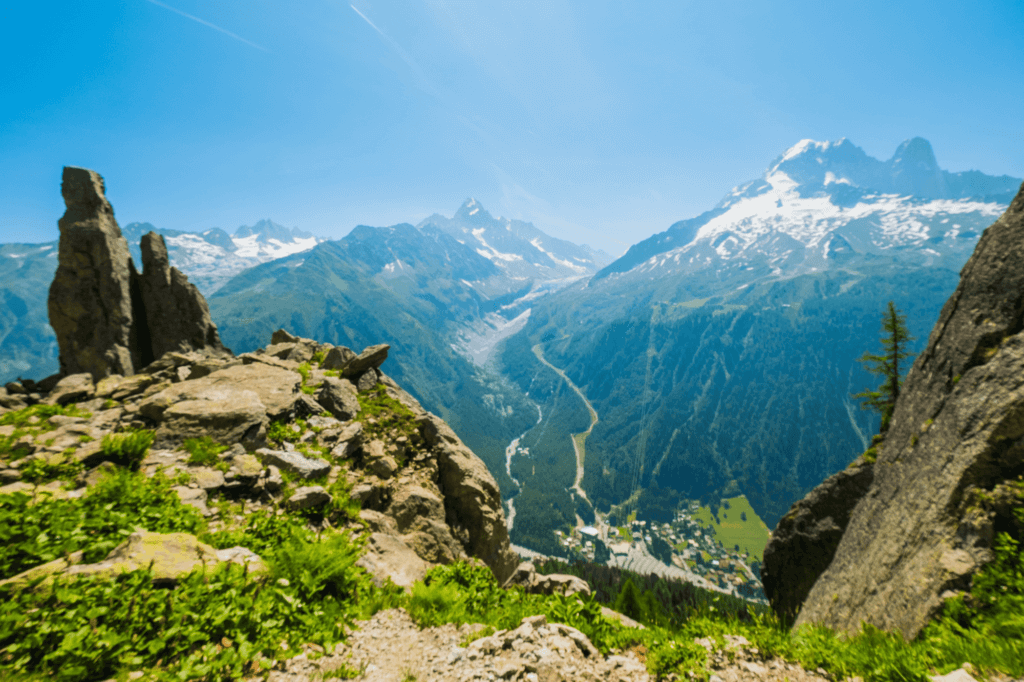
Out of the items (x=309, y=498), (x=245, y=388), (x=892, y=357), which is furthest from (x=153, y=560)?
(x=892, y=357)

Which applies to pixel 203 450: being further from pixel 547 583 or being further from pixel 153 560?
pixel 547 583

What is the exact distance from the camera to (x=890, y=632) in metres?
9.34

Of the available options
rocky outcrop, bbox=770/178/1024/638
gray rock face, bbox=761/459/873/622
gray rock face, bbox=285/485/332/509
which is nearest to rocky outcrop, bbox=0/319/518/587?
gray rock face, bbox=285/485/332/509

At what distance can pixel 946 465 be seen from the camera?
1134cm

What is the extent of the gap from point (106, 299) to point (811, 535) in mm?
56152

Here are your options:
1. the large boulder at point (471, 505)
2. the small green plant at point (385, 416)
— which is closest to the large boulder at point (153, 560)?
the small green plant at point (385, 416)

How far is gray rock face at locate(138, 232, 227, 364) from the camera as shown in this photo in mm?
34875

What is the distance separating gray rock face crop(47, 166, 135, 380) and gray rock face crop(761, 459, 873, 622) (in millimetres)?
50882

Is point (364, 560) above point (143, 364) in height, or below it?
below

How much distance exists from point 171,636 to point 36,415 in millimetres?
14926

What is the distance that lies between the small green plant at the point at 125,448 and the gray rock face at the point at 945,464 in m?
20.2

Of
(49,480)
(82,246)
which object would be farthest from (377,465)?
(82,246)

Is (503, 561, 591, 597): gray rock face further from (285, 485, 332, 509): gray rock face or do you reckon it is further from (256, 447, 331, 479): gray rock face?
(256, 447, 331, 479): gray rock face

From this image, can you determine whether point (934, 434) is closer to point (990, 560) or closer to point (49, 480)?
point (990, 560)
